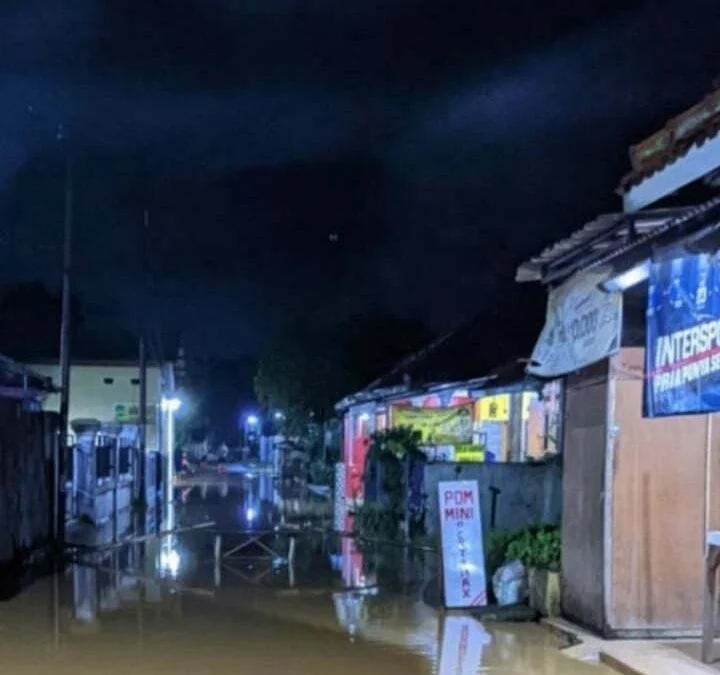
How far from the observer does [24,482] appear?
1878cm

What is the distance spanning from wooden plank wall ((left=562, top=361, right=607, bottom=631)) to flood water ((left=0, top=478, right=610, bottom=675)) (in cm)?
54

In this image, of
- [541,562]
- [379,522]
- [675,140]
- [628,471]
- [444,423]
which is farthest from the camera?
[444,423]

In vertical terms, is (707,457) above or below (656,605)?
above

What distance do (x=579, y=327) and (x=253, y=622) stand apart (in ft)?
15.6

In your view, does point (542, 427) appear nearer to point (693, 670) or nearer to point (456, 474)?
point (456, 474)

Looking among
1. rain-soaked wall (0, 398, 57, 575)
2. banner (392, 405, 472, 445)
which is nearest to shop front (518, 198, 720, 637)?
rain-soaked wall (0, 398, 57, 575)

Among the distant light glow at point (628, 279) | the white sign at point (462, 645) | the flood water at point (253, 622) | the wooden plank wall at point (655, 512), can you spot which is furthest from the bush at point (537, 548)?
the distant light glow at point (628, 279)

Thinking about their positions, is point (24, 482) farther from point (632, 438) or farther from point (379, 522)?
point (632, 438)

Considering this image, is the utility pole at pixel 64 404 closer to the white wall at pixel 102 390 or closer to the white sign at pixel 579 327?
the white sign at pixel 579 327

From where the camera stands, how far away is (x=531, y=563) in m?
13.2

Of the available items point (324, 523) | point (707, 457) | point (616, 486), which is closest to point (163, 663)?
point (616, 486)

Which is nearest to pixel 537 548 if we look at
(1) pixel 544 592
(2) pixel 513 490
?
(1) pixel 544 592

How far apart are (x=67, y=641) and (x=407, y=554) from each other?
980 cm

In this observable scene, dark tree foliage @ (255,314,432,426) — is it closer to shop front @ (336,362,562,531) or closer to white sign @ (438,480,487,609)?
shop front @ (336,362,562,531)
